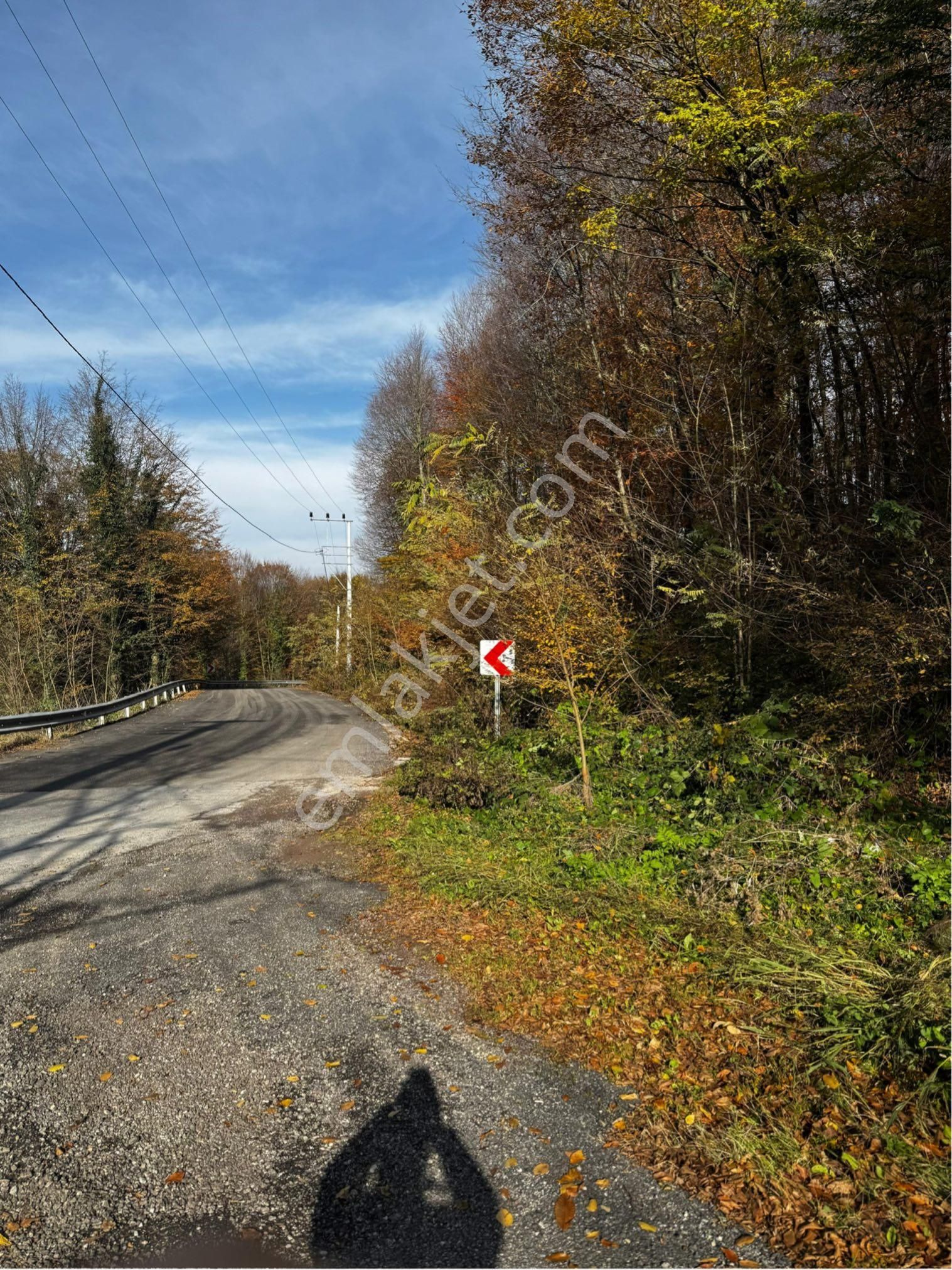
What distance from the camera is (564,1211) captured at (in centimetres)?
303

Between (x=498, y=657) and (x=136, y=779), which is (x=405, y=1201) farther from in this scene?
(x=136, y=779)

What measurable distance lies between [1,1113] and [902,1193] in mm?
3876

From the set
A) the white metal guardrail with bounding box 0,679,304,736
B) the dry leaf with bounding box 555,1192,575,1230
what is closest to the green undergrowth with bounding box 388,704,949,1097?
the dry leaf with bounding box 555,1192,575,1230

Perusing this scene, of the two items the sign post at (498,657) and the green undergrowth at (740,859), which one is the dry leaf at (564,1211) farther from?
the sign post at (498,657)

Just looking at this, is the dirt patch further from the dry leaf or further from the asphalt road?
the dry leaf

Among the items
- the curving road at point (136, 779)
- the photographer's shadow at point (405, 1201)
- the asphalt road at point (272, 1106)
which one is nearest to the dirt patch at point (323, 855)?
the asphalt road at point (272, 1106)

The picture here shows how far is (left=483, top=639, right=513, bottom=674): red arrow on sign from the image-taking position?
35.0ft

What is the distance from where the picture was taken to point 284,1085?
3.91m

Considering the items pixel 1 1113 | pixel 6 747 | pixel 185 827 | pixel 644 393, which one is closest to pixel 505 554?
pixel 644 393

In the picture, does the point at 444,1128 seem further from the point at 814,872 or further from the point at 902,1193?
the point at 814,872

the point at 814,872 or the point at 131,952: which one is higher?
the point at 814,872

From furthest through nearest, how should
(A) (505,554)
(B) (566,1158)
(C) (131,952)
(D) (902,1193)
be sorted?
(A) (505,554)
(C) (131,952)
(B) (566,1158)
(D) (902,1193)

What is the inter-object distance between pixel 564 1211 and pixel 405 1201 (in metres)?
0.62

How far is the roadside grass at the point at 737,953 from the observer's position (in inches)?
125
